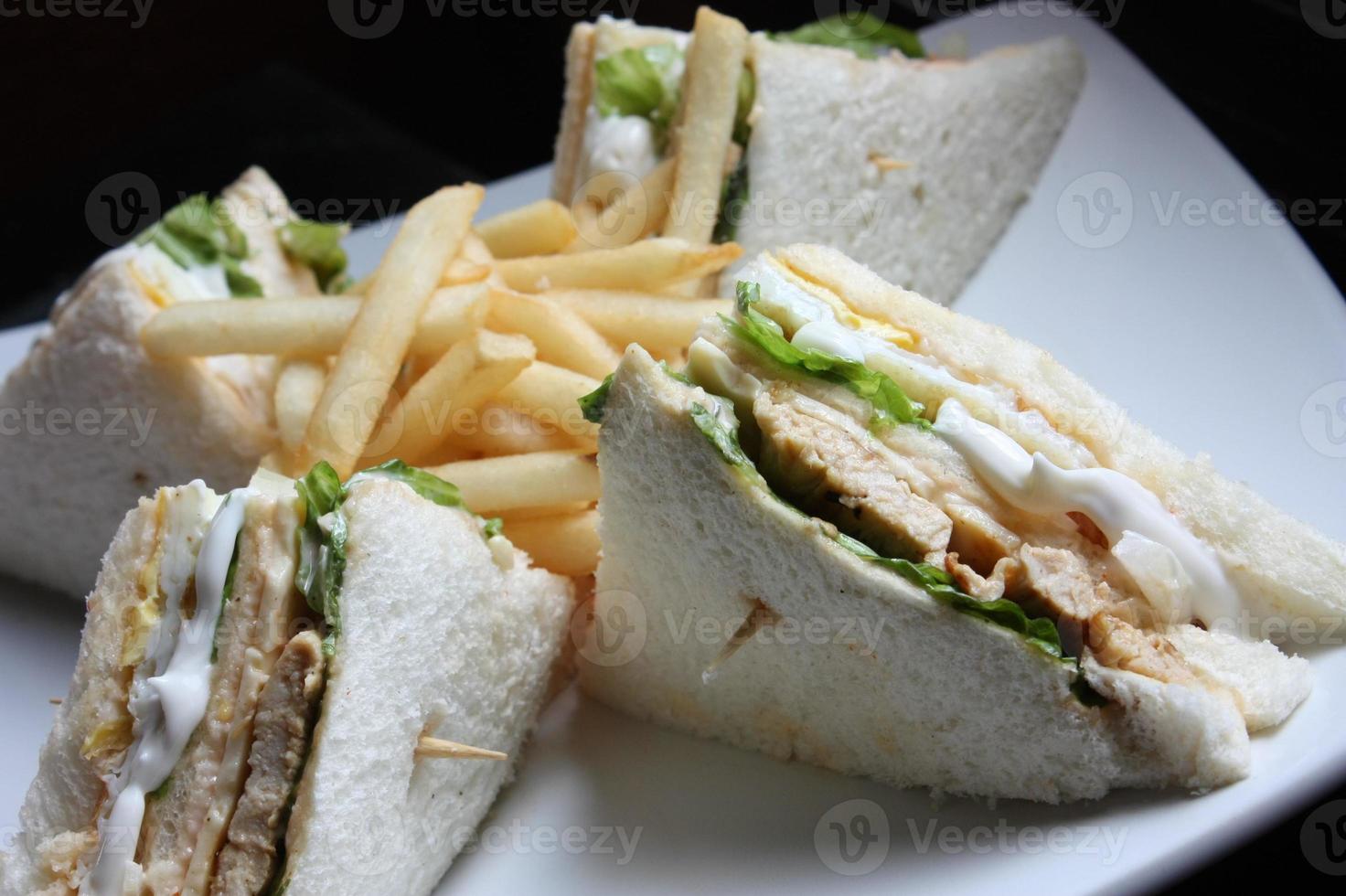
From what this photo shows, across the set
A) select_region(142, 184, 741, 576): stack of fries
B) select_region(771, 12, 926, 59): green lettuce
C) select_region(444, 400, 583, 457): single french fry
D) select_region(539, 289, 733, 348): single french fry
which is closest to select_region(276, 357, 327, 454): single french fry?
select_region(142, 184, 741, 576): stack of fries

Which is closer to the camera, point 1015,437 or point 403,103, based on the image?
point 1015,437

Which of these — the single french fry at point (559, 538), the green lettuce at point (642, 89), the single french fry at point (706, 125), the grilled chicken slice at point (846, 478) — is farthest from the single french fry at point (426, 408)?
the green lettuce at point (642, 89)

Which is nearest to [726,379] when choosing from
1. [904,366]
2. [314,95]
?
[904,366]

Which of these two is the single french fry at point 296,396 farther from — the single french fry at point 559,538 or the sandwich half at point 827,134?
the sandwich half at point 827,134

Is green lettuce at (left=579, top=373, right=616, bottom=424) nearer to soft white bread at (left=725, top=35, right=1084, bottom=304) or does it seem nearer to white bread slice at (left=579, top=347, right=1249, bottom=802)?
white bread slice at (left=579, top=347, right=1249, bottom=802)

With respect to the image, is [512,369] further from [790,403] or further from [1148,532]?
[1148,532]

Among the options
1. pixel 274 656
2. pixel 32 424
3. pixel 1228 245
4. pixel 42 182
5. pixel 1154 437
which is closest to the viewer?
pixel 274 656

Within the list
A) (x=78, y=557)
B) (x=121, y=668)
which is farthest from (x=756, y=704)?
(x=78, y=557)
